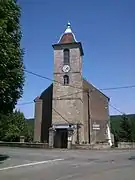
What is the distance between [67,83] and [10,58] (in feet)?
97.8

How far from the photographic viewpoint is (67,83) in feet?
159

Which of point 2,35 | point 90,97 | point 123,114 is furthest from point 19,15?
point 123,114

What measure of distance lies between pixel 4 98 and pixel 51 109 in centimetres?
2962

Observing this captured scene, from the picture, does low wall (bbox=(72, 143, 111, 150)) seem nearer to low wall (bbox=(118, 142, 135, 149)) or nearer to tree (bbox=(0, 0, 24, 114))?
low wall (bbox=(118, 142, 135, 149))

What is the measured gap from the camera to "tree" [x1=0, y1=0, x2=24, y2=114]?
16.9 meters

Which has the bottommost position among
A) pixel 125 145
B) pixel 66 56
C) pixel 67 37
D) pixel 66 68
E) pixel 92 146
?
pixel 92 146

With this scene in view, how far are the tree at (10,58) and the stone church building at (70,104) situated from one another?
23.8m

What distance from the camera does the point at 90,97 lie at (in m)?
52.0

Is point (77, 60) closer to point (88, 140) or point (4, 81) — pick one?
point (88, 140)

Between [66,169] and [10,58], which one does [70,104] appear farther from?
[66,169]

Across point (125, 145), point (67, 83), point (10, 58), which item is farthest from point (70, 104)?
point (10, 58)

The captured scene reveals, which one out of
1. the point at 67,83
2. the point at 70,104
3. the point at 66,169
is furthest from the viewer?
the point at 67,83

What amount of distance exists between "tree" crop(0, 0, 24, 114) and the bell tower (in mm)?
23793

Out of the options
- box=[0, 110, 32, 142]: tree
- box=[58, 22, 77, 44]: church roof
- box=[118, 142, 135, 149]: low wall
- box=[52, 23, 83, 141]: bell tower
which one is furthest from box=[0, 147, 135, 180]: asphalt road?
box=[58, 22, 77, 44]: church roof
